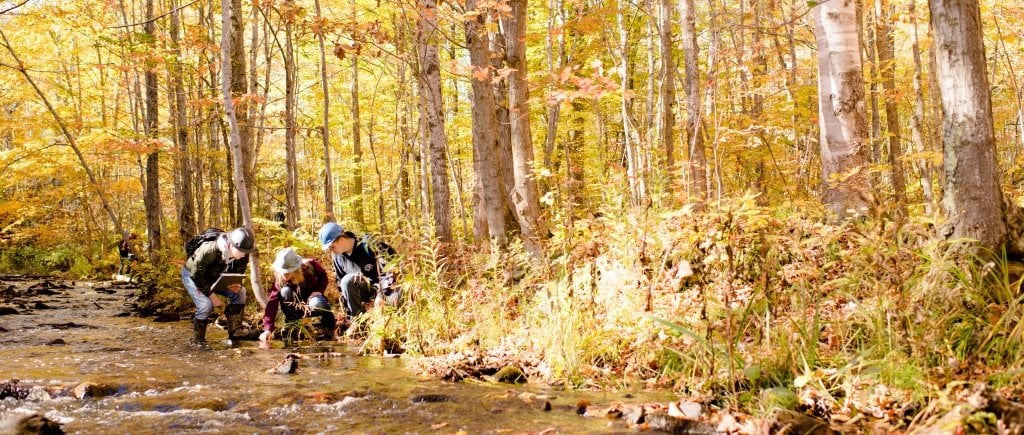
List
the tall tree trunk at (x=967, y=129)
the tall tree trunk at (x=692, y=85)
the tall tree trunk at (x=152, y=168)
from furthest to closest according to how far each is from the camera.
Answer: the tall tree trunk at (x=152, y=168), the tall tree trunk at (x=692, y=85), the tall tree trunk at (x=967, y=129)

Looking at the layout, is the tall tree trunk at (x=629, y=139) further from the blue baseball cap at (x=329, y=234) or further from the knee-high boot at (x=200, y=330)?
the knee-high boot at (x=200, y=330)

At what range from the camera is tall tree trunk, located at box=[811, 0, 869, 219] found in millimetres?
6734

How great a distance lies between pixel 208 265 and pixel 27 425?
12.7 feet

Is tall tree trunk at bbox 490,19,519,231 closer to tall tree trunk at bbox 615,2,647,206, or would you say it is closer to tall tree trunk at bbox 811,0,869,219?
tall tree trunk at bbox 615,2,647,206

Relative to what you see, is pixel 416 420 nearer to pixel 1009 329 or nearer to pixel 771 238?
pixel 771 238

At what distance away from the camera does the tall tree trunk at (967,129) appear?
4.16 metres

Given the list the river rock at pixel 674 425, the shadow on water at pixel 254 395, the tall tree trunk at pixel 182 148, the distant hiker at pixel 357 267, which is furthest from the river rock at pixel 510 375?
the tall tree trunk at pixel 182 148

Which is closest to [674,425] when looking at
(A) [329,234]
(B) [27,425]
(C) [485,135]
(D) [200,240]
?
(B) [27,425]

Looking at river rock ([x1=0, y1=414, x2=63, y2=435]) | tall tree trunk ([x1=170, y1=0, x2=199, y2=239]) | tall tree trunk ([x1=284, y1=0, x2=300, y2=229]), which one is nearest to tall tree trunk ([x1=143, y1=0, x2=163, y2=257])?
tall tree trunk ([x1=170, y1=0, x2=199, y2=239])

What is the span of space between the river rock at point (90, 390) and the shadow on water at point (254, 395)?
12 mm

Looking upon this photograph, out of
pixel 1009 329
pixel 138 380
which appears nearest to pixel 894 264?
pixel 1009 329

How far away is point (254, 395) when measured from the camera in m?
4.63

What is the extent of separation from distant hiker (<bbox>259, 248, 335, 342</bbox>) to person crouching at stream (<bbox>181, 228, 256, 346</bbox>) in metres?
0.40

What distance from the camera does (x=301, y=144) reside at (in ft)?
105
